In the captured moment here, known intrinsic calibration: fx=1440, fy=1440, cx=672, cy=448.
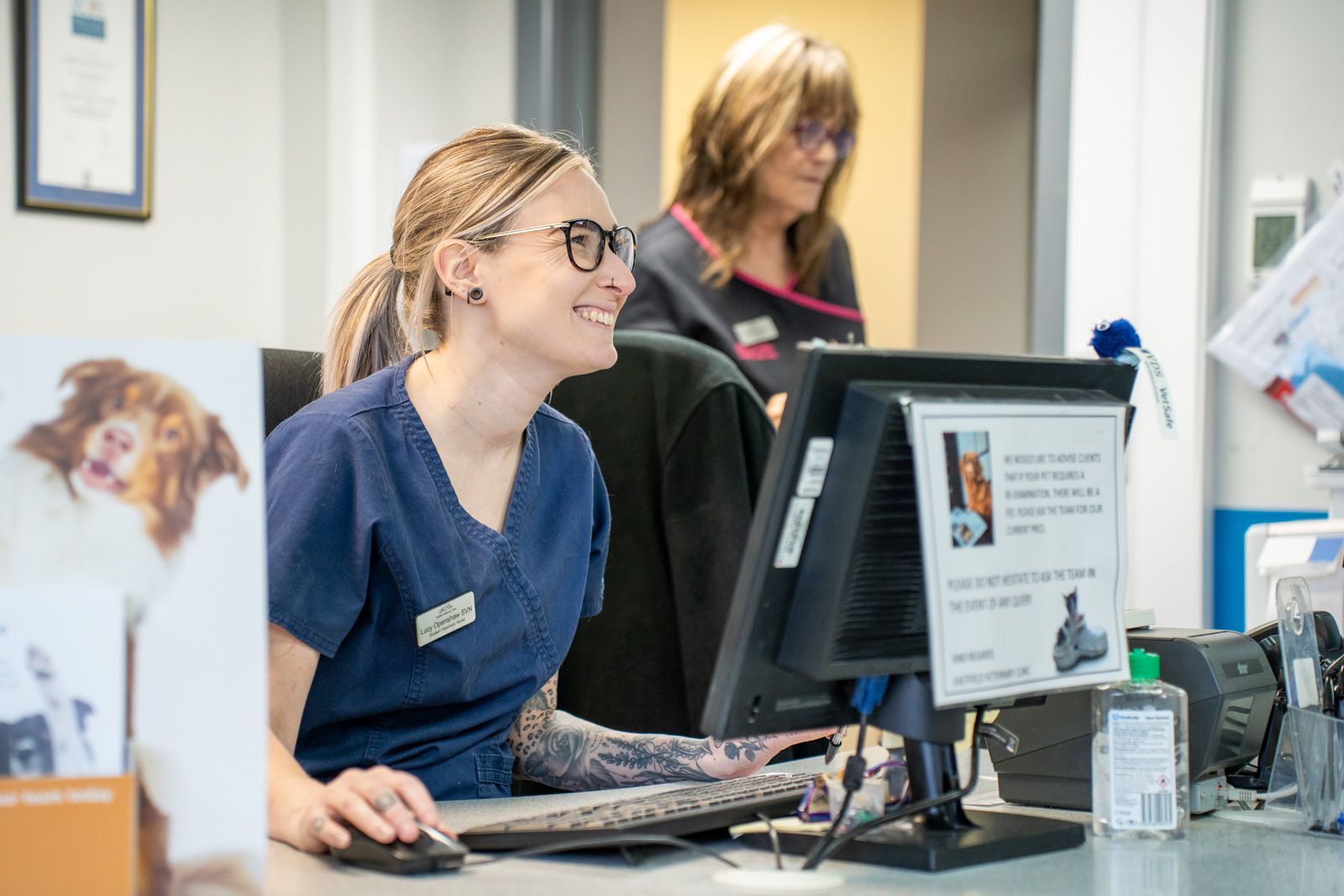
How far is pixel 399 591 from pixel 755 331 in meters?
1.46

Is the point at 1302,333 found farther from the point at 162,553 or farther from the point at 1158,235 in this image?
the point at 162,553

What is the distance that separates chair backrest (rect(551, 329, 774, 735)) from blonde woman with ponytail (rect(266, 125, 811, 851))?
0.22 meters

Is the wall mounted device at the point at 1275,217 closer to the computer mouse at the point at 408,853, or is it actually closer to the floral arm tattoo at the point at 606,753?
the floral arm tattoo at the point at 606,753

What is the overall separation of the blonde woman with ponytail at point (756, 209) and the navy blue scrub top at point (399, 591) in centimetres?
119

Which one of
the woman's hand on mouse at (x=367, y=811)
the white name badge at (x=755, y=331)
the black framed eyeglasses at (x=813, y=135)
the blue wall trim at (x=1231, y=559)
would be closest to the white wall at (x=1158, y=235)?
the blue wall trim at (x=1231, y=559)

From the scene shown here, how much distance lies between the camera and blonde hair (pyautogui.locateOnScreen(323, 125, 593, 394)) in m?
1.60

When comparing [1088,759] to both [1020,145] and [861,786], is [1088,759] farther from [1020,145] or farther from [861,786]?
[1020,145]

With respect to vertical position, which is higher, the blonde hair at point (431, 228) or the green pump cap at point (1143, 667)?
the blonde hair at point (431, 228)

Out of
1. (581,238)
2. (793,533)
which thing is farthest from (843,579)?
(581,238)

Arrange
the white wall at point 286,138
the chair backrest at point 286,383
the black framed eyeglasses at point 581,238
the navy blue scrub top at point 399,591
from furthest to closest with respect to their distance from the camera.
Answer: the white wall at point 286,138, the chair backrest at point 286,383, the black framed eyeglasses at point 581,238, the navy blue scrub top at point 399,591

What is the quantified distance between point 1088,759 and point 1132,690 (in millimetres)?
95

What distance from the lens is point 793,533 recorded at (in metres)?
1.02

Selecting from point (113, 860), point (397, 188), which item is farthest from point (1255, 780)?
point (397, 188)

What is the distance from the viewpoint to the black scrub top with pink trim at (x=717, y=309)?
8.87ft
